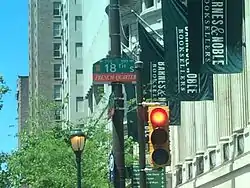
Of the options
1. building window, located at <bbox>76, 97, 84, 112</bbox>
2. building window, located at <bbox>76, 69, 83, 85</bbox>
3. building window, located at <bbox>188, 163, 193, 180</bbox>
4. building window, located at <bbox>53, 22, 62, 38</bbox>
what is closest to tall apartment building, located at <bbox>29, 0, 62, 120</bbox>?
building window, located at <bbox>53, 22, 62, 38</bbox>

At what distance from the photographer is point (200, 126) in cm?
3538

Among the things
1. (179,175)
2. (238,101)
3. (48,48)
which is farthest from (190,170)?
(48,48)

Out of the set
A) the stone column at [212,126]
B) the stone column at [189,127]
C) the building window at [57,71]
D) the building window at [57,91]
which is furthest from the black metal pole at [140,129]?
the building window at [57,71]

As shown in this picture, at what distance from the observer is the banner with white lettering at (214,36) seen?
2278cm

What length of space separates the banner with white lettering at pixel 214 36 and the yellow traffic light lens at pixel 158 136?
26.8ft

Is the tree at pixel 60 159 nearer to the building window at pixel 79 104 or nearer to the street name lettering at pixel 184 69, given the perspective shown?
the street name lettering at pixel 184 69

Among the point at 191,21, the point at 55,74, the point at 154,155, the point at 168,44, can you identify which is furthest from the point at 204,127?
the point at 55,74

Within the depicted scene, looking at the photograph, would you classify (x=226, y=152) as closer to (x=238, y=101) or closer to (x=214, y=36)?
(x=238, y=101)

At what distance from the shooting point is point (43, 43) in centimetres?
12238

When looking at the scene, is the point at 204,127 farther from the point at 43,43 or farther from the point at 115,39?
the point at 43,43

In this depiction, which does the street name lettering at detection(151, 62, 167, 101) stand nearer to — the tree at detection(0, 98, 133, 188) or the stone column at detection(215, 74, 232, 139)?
the stone column at detection(215, 74, 232, 139)

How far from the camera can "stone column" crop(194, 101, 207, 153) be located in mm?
34469

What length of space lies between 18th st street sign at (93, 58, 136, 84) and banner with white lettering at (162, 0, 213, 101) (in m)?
8.61

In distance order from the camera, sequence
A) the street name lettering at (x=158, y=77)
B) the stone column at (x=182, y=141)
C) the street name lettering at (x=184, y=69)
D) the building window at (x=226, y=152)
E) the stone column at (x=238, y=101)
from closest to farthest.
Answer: the street name lettering at (x=184, y=69), the stone column at (x=238, y=101), the building window at (x=226, y=152), the street name lettering at (x=158, y=77), the stone column at (x=182, y=141)
